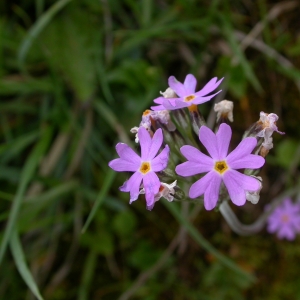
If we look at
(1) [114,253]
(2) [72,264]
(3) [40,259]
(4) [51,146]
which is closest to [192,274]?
(1) [114,253]

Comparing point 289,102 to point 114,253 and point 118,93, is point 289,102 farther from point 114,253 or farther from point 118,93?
point 114,253

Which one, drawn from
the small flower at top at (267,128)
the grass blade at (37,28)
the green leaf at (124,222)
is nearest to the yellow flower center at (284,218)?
the green leaf at (124,222)

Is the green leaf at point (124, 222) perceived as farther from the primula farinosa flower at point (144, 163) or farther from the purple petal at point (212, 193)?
the purple petal at point (212, 193)

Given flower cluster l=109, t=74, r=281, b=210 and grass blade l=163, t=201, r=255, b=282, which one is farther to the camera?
grass blade l=163, t=201, r=255, b=282

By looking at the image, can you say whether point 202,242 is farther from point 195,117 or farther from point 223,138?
point 223,138

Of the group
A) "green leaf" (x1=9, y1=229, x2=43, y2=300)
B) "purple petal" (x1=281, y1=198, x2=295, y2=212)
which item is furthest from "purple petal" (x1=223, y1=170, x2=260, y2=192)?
"purple petal" (x1=281, y1=198, x2=295, y2=212)

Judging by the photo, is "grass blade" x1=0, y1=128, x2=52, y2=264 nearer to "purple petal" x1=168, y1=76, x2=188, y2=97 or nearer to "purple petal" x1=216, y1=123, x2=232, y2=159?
"purple petal" x1=168, y1=76, x2=188, y2=97

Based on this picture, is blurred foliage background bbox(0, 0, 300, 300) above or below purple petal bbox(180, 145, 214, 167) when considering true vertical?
above
